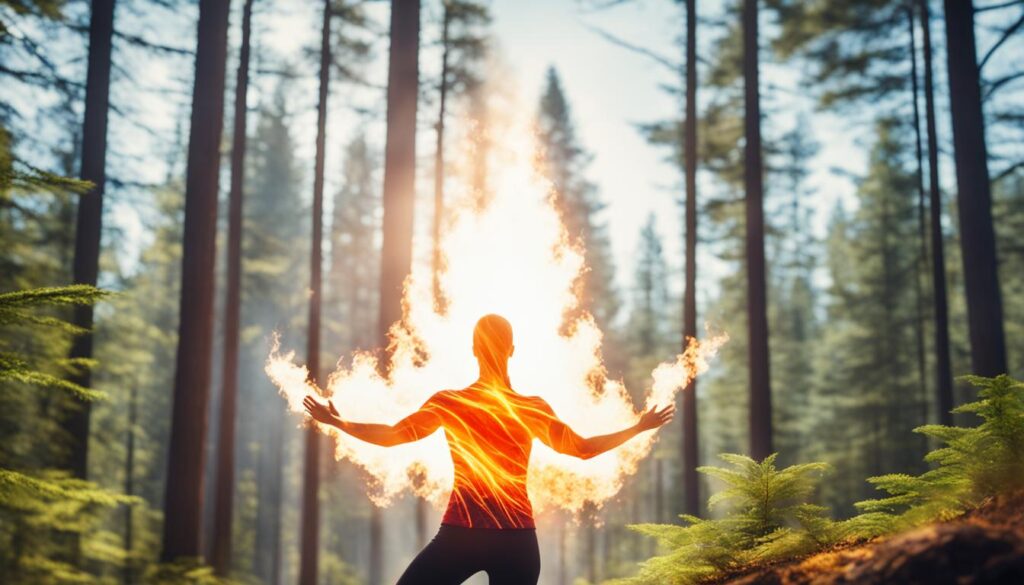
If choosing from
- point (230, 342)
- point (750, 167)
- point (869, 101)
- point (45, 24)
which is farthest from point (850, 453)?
point (45, 24)

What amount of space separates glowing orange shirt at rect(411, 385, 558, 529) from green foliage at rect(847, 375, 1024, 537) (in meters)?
2.78

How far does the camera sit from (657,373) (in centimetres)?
673

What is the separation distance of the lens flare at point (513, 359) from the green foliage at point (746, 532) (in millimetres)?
1084

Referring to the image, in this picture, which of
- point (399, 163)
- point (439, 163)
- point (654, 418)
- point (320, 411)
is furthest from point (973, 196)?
point (439, 163)

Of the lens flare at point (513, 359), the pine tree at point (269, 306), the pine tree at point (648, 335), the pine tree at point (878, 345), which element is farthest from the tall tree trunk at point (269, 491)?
the lens flare at point (513, 359)

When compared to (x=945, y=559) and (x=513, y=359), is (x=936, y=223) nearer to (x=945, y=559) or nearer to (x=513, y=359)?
(x=513, y=359)

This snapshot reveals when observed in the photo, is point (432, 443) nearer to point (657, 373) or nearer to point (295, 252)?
point (657, 373)

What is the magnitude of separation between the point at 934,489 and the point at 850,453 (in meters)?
32.4

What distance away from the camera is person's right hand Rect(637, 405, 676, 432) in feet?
16.1

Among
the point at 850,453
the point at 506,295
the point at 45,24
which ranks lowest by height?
the point at 850,453

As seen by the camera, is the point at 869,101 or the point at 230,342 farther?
the point at 869,101

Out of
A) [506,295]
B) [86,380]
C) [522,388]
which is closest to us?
[522,388]

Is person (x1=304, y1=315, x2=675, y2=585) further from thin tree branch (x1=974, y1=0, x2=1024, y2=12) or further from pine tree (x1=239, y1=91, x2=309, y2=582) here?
pine tree (x1=239, y1=91, x2=309, y2=582)

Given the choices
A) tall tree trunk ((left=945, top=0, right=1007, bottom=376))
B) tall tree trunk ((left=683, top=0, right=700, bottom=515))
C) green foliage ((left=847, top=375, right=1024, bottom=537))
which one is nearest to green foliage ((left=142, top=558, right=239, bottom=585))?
green foliage ((left=847, top=375, right=1024, bottom=537))
